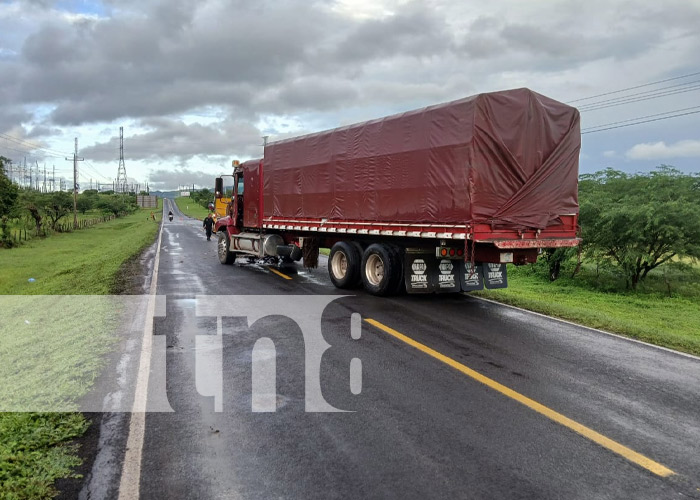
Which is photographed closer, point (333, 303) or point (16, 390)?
point (16, 390)

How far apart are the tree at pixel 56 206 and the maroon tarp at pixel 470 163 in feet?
158

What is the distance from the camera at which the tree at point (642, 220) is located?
55.3 ft

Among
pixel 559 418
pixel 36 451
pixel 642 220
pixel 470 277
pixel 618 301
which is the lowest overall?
pixel 618 301

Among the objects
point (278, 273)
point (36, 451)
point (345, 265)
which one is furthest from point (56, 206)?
point (36, 451)

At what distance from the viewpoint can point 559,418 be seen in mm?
4902

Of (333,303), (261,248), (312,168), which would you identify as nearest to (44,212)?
(261,248)

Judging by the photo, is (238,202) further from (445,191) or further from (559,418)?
(559,418)

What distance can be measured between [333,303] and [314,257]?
4757 mm

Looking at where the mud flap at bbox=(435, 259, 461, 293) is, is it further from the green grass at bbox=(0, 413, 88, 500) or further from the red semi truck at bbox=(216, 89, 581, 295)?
the green grass at bbox=(0, 413, 88, 500)

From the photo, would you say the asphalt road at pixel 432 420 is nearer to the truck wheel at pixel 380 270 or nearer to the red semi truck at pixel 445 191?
the red semi truck at pixel 445 191

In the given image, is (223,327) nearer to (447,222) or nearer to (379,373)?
(379,373)

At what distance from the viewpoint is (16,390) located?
5738 mm

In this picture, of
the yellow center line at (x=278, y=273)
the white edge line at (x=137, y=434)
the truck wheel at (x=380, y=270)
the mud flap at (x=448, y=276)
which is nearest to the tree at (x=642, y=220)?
the mud flap at (x=448, y=276)

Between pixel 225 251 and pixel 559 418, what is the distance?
14.8 meters
